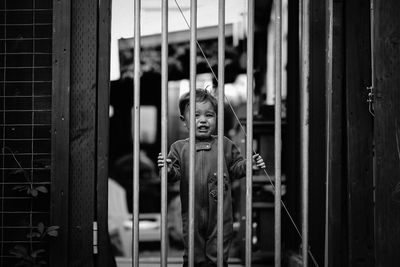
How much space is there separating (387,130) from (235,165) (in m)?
1.30

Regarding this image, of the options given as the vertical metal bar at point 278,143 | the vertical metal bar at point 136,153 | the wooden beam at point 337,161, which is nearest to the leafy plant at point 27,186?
the vertical metal bar at point 136,153

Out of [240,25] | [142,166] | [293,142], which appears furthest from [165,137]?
[142,166]

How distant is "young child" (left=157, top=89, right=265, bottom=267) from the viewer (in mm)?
4172

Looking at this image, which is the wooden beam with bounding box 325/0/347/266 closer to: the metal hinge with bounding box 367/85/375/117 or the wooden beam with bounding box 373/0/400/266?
the metal hinge with bounding box 367/85/375/117

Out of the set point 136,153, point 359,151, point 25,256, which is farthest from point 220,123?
point 25,256

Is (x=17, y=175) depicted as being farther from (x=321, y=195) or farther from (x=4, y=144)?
(x=321, y=195)

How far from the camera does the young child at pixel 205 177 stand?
4172 millimetres

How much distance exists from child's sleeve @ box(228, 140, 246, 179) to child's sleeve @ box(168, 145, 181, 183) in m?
0.39

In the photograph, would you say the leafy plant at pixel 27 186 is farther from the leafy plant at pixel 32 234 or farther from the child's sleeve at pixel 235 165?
the child's sleeve at pixel 235 165

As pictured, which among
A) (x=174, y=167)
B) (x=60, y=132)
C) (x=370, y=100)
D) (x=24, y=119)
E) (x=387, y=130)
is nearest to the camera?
(x=387, y=130)

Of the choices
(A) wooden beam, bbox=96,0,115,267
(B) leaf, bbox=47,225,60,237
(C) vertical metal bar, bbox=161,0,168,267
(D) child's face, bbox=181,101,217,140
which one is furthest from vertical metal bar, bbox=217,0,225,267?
(B) leaf, bbox=47,225,60,237

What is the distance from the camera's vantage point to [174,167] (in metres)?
4.22

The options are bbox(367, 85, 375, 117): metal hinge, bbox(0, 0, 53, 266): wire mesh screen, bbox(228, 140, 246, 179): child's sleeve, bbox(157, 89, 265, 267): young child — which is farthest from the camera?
bbox(228, 140, 246, 179): child's sleeve

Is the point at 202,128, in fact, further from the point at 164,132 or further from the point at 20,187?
the point at 20,187
